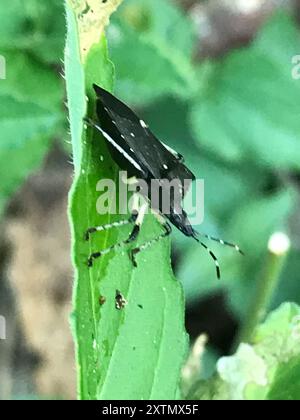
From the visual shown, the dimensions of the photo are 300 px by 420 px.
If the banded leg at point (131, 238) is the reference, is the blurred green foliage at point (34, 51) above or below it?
above

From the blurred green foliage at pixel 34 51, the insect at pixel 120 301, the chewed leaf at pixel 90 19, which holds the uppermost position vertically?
the blurred green foliage at pixel 34 51

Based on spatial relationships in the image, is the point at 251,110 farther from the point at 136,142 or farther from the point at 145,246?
the point at 145,246

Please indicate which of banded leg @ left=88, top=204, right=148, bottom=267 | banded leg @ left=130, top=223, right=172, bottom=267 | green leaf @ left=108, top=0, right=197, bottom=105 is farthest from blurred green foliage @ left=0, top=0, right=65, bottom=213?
banded leg @ left=130, top=223, right=172, bottom=267

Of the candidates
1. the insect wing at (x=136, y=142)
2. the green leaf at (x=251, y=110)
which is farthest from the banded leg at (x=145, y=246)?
the green leaf at (x=251, y=110)

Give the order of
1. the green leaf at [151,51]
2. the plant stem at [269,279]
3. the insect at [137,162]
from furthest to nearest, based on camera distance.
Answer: the green leaf at [151,51]
the plant stem at [269,279]
the insect at [137,162]

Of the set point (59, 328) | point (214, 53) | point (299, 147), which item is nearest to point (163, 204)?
point (299, 147)

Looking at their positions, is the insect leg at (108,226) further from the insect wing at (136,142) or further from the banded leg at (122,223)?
the insect wing at (136,142)
